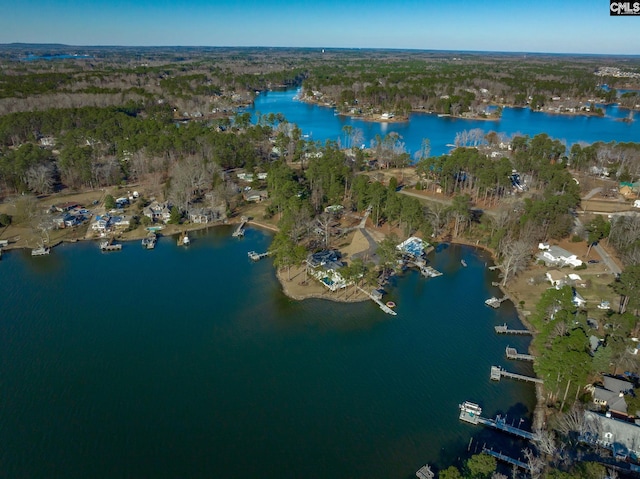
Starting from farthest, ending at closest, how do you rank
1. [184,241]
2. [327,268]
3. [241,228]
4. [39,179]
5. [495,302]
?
1. [39,179]
2. [241,228]
3. [184,241]
4. [327,268]
5. [495,302]

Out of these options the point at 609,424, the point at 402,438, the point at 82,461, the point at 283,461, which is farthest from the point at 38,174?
the point at 609,424

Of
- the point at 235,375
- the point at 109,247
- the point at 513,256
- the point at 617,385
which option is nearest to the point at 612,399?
the point at 617,385

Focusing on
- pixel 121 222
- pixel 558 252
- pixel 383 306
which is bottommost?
pixel 383 306

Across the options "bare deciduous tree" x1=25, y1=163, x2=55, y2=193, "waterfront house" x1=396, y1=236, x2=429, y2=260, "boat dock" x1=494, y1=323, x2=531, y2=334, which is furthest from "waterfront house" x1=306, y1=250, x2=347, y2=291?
"bare deciduous tree" x1=25, y1=163, x2=55, y2=193

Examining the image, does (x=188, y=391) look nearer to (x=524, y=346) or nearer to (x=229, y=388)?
(x=229, y=388)

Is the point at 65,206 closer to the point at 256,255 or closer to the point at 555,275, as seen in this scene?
the point at 256,255

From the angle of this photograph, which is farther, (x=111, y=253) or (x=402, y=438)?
(x=111, y=253)
